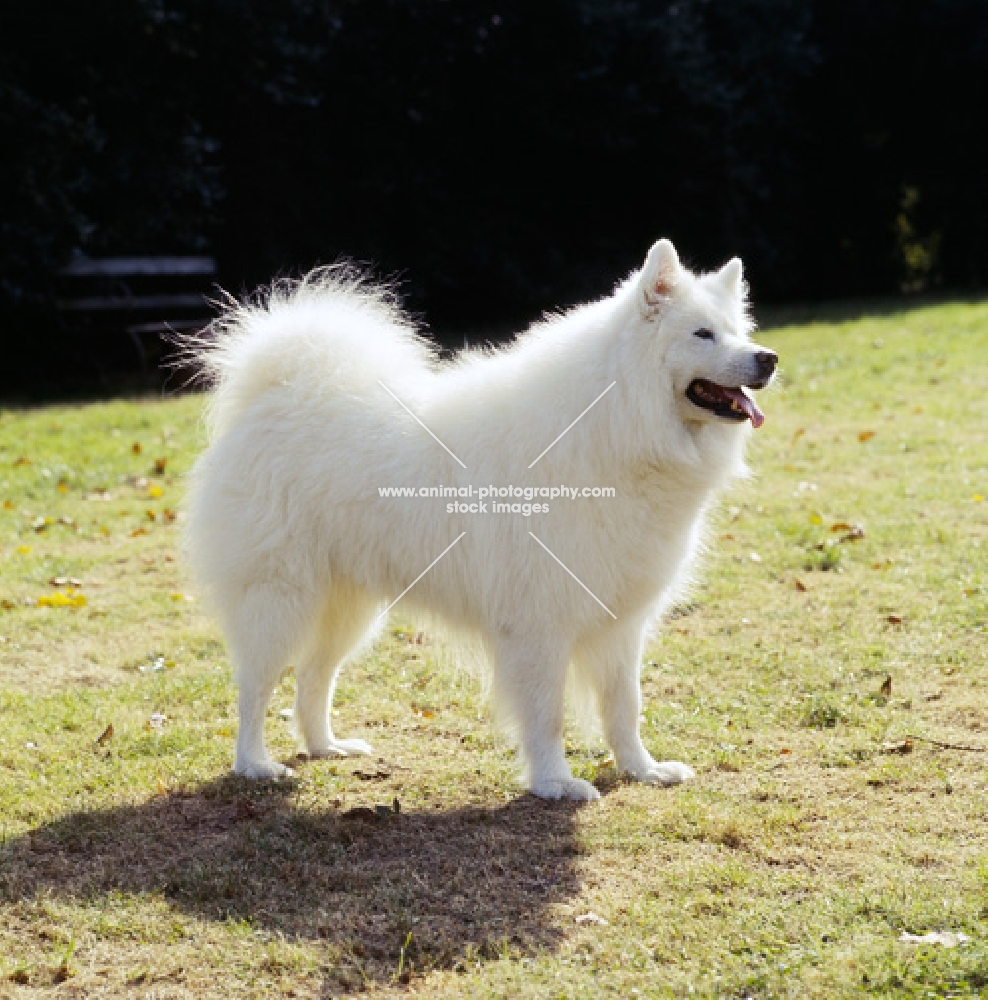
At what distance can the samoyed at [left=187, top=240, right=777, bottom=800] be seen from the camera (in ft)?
14.4

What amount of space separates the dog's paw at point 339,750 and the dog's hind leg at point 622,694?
100 centimetres

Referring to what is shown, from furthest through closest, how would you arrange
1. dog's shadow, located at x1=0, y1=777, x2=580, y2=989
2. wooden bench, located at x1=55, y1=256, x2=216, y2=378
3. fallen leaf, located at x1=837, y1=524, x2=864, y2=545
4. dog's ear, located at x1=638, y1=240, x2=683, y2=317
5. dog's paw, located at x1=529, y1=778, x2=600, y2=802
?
wooden bench, located at x1=55, y1=256, x2=216, y2=378, fallen leaf, located at x1=837, y1=524, x2=864, y2=545, dog's paw, located at x1=529, y1=778, x2=600, y2=802, dog's ear, located at x1=638, y1=240, x2=683, y2=317, dog's shadow, located at x1=0, y1=777, x2=580, y2=989

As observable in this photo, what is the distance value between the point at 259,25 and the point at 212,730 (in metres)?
12.0

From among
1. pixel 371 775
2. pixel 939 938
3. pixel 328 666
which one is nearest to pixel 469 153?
pixel 328 666

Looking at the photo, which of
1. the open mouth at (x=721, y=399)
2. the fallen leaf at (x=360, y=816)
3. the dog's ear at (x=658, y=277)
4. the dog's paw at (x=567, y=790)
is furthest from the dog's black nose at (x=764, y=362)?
the fallen leaf at (x=360, y=816)

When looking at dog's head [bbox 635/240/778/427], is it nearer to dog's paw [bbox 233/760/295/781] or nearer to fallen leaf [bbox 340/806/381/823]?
fallen leaf [bbox 340/806/381/823]

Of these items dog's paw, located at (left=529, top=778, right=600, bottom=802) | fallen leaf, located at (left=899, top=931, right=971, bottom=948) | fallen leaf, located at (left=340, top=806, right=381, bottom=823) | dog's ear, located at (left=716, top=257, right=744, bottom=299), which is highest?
dog's ear, located at (left=716, top=257, right=744, bottom=299)

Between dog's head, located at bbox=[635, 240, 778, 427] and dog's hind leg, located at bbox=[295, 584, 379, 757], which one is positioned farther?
dog's hind leg, located at bbox=[295, 584, 379, 757]

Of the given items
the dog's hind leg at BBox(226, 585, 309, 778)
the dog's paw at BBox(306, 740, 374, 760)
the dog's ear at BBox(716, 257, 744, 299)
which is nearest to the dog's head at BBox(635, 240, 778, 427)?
the dog's ear at BBox(716, 257, 744, 299)

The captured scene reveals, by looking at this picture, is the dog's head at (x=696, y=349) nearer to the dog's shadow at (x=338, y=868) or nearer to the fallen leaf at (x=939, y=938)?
the dog's shadow at (x=338, y=868)

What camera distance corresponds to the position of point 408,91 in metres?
18.3

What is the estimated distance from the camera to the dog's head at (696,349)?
428 cm

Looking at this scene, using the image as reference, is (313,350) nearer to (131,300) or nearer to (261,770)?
(261,770)

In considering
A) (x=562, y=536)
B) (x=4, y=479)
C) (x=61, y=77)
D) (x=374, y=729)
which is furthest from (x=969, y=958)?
(x=61, y=77)
